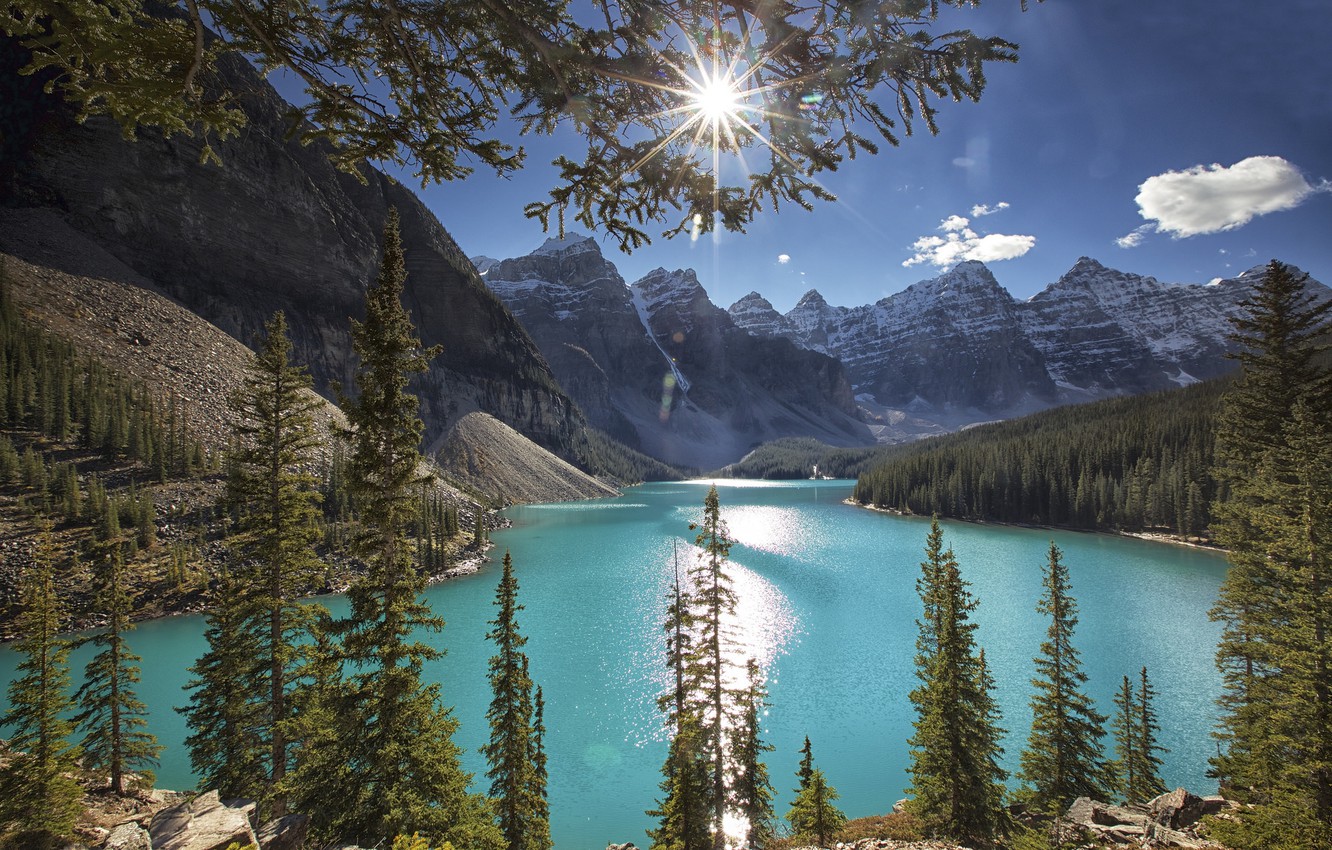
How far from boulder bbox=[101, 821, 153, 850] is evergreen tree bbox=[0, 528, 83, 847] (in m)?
2.93

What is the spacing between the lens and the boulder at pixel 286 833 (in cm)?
921

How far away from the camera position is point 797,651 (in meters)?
32.9

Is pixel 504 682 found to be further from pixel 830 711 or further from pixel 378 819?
pixel 830 711

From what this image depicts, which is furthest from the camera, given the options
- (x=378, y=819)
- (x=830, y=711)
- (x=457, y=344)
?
(x=457, y=344)

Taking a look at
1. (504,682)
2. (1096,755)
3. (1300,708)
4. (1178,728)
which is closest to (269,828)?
(504,682)

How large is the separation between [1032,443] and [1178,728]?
89425 mm

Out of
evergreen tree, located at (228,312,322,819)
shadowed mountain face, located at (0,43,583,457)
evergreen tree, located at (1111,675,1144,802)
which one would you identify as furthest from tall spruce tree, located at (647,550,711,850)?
shadowed mountain face, located at (0,43,583,457)

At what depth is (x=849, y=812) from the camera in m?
19.2

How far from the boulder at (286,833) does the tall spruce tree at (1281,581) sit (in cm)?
1607

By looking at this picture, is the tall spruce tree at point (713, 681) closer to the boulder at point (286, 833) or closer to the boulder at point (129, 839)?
the boulder at point (286, 833)

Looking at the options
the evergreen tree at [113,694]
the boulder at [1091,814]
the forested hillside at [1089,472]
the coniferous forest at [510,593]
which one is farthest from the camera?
the forested hillside at [1089,472]

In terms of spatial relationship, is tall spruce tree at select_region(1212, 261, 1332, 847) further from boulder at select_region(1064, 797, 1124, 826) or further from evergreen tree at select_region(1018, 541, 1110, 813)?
evergreen tree at select_region(1018, 541, 1110, 813)

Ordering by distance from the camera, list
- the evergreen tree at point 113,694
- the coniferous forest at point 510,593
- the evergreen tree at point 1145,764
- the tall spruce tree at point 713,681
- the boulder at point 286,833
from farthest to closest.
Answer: the evergreen tree at point 1145,764 → the tall spruce tree at point 713,681 → the evergreen tree at point 113,694 → the boulder at point 286,833 → the coniferous forest at point 510,593

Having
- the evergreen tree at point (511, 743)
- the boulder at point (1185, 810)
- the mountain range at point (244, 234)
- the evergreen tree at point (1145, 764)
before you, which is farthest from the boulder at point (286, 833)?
the mountain range at point (244, 234)
